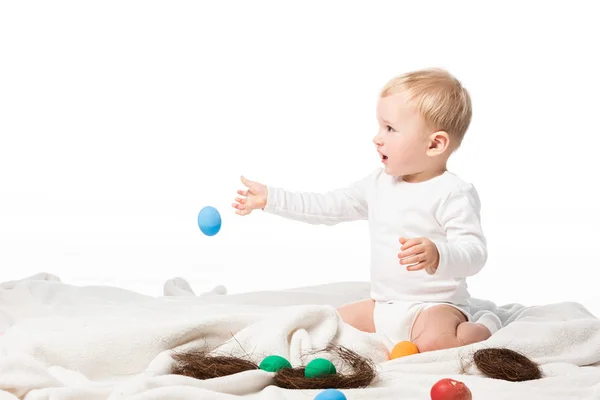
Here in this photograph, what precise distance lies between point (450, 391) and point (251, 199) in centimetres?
104

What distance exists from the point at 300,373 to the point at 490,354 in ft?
1.46

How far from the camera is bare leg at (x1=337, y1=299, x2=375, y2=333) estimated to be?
2.77 metres

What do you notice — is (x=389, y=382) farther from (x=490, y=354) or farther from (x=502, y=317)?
(x=502, y=317)

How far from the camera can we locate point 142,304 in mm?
3012

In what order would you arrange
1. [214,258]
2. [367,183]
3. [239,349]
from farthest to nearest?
[214,258] → [367,183] → [239,349]

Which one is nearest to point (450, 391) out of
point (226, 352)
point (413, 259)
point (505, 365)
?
point (505, 365)

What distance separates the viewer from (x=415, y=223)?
2725 mm

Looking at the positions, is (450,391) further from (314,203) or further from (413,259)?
(314,203)

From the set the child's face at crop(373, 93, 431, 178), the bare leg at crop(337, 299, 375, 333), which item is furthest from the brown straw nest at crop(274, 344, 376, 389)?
the child's face at crop(373, 93, 431, 178)

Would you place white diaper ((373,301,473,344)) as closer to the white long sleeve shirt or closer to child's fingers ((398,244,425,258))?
the white long sleeve shirt

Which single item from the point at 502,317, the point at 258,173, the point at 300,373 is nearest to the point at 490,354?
Answer: the point at 300,373

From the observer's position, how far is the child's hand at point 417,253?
2.41m

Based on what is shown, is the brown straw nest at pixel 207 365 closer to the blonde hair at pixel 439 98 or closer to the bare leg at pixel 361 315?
the bare leg at pixel 361 315

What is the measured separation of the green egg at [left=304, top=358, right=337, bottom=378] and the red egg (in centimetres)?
26
